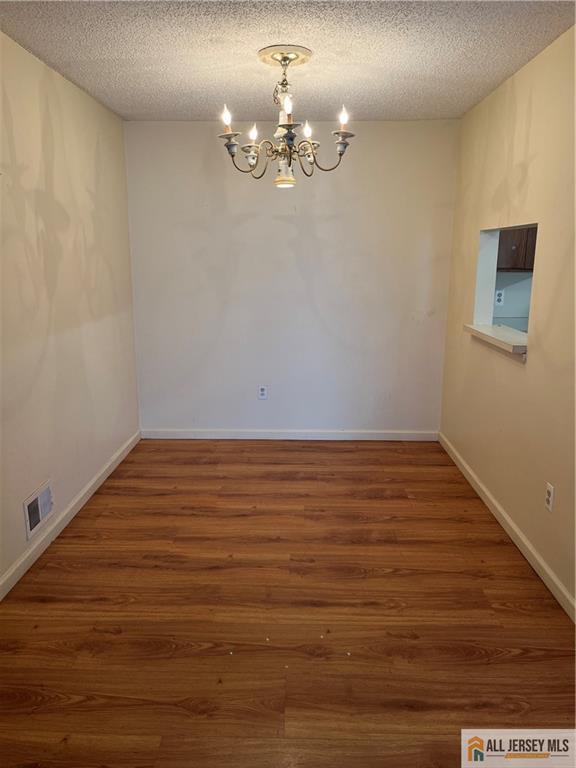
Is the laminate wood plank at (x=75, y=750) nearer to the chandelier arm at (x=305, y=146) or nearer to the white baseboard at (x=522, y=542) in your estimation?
the white baseboard at (x=522, y=542)

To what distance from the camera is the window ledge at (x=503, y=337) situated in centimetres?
289

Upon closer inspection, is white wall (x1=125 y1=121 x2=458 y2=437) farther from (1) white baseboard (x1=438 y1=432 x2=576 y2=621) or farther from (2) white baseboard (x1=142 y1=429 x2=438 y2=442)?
(1) white baseboard (x1=438 y1=432 x2=576 y2=621)

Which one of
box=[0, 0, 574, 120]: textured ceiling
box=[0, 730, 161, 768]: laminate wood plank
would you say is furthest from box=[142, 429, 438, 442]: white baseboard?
box=[0, 730, 161, 768]: laminate wood plank

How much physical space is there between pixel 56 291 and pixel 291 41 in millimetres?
1766

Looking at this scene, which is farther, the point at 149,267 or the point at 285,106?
the point at 149,267

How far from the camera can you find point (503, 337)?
3170mm

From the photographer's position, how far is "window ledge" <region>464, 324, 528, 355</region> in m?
2.89

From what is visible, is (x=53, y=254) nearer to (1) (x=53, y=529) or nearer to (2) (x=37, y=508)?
(2) (x=37, y=508)

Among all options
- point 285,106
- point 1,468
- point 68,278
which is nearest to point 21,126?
point 68,278

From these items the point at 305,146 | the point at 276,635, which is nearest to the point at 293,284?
the point at 305,146

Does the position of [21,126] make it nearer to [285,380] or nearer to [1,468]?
[1,468]

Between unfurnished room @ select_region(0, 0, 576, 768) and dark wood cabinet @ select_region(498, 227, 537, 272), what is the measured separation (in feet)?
0.08

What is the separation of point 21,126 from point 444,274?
306 centimetres

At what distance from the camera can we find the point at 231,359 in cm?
448
